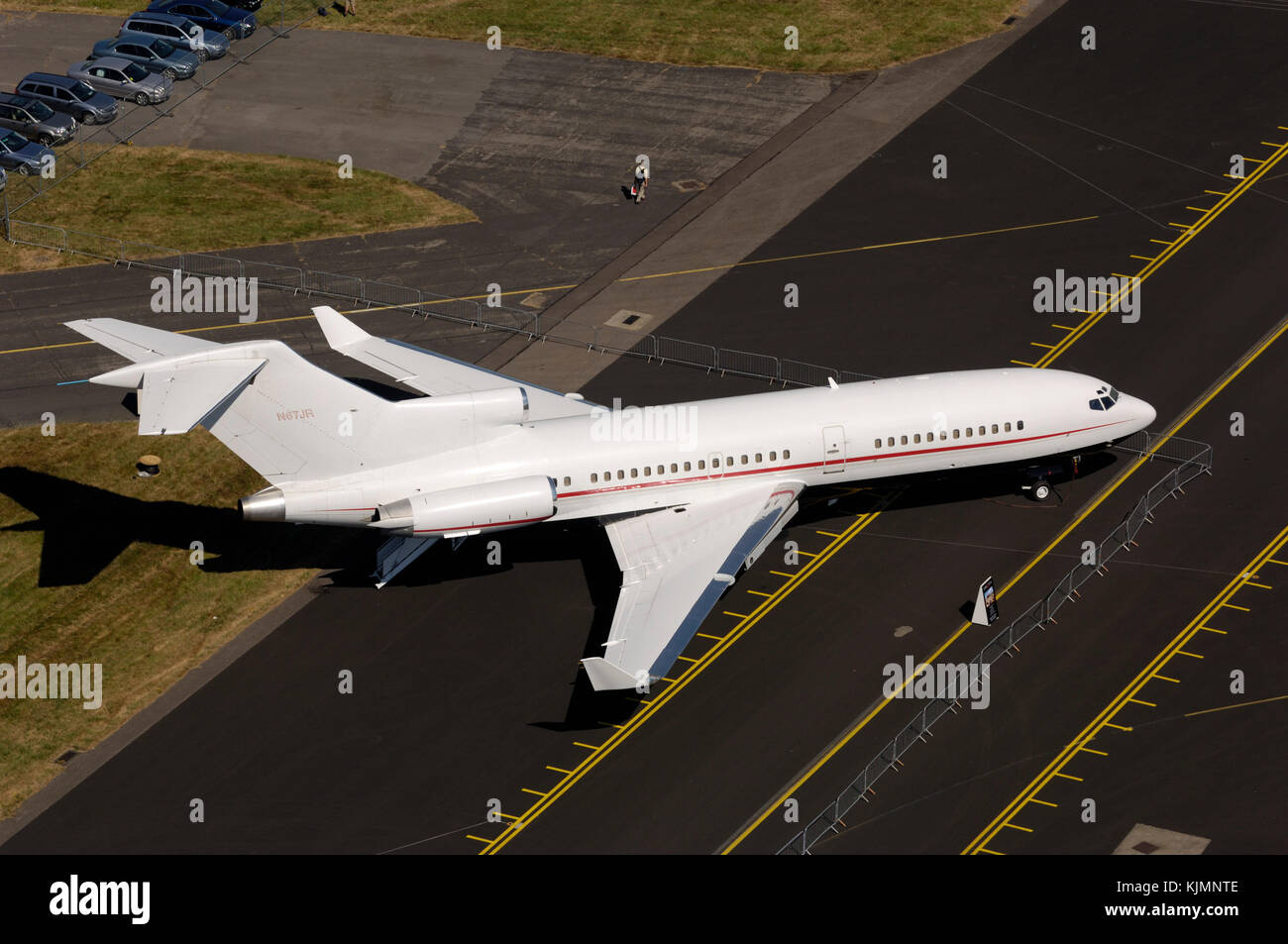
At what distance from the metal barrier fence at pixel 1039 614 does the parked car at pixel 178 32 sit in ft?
178

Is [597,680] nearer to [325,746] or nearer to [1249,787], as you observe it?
[325,746]

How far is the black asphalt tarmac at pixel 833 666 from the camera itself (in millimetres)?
50875

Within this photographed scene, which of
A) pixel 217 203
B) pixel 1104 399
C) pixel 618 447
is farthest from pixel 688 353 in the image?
pixel 217 203

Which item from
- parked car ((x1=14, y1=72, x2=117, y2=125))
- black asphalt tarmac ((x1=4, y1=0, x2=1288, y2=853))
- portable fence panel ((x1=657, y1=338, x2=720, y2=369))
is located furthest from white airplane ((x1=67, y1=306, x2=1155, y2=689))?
parked car ((x1=14, y1=72, x2=117, y2=125))

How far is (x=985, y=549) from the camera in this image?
197 feet

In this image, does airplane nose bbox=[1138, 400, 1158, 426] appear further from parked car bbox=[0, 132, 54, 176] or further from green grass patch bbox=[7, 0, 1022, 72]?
parked car bbox=[0, 132, 54, 176]

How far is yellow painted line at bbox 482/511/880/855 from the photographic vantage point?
5119cm

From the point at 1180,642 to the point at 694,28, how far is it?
167ft

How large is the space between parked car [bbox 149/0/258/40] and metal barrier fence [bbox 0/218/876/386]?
19.1 metres

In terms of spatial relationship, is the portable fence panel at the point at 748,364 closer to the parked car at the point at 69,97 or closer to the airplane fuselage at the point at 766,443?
the airplane fuselage at the point at 766,443

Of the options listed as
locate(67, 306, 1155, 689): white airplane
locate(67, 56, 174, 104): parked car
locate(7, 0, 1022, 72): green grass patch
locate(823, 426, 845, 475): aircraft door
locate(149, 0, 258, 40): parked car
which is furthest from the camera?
locate(149, 0, 258, 40): parked car

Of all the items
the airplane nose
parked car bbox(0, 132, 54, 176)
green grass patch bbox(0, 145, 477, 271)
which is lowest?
the airplane nose
